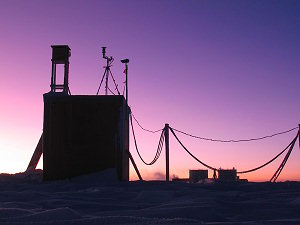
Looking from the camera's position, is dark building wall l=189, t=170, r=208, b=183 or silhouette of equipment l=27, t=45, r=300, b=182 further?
dark building wall l=189, t=170, r=208, b=183

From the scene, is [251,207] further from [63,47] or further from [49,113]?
[63,47]

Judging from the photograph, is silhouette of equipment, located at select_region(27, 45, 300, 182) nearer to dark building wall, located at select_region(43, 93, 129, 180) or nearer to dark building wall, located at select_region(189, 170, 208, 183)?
dark building wall, located at select_region(43, 93, 129, 180)

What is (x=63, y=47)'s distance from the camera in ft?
49.0

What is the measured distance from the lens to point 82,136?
12.7 metres

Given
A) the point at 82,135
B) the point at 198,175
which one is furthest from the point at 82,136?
Result: the point at 198,175

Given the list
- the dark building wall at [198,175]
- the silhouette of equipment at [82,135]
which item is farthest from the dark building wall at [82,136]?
the dark building wall at [198,175]

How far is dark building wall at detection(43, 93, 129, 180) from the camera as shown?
494 inches

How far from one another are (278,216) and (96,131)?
9.79m

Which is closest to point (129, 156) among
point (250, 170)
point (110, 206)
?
point (250, 170)

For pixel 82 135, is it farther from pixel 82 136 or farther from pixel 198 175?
pixel 198 175

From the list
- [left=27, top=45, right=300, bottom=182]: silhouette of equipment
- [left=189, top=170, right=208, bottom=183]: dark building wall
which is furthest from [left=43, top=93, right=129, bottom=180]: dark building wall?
[left=189, top=170, right=208, bottom=183]: dark building wall

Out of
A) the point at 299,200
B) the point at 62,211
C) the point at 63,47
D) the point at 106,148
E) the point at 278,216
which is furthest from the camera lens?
the point at 63,47

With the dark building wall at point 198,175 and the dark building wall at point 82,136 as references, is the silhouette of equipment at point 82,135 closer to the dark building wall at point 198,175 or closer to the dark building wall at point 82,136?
the dark building wall at point 82,136

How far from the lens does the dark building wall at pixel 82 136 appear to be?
→ 41.2 ft
